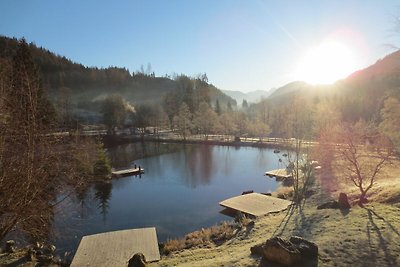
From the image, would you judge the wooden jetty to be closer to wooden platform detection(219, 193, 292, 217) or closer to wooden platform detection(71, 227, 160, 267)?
wooden platform detection(219, 193, 292, 217)

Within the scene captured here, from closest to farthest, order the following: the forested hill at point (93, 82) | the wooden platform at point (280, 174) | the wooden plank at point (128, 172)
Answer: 1. the wooden platform at point (280, 174)
2. the wooden plank at point (128, 172)
3. the forested hill at point (93, 82)

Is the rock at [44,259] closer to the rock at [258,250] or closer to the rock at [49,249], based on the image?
the rock at [49,249]

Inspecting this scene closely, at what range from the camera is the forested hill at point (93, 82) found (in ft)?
496

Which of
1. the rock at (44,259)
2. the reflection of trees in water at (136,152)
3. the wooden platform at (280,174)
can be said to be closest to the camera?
the rock at (44,259)

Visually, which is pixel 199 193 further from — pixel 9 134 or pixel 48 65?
pixel 48 65

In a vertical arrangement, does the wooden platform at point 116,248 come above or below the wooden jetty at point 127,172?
below

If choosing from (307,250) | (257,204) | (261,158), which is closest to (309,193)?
(257,204)

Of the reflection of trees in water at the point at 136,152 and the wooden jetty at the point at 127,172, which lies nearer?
the wooden jetty at the point at 127,172

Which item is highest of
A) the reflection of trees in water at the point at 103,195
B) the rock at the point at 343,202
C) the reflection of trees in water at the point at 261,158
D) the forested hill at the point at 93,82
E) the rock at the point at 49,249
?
the forested hill at the point at 93,82

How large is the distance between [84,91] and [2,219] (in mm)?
158948

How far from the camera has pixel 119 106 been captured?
88438 millimetres

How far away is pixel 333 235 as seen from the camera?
13.1 meters

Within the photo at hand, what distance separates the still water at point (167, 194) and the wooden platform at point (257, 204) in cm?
136

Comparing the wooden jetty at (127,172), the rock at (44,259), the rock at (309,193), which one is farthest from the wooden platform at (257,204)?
the wooden jetty at (127,172)
